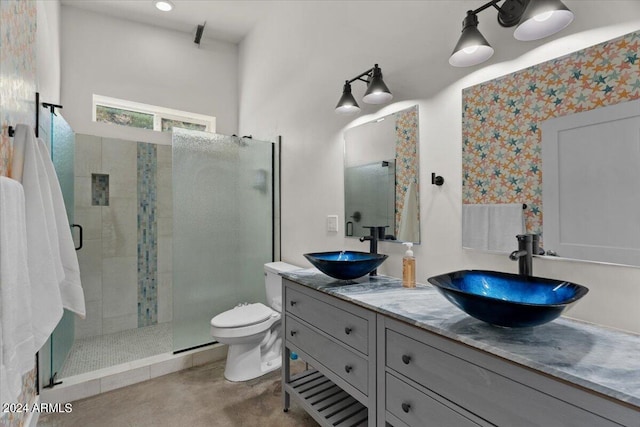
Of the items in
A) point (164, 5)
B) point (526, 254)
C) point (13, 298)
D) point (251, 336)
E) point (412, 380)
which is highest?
point (164, 5)

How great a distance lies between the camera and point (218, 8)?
297 cm

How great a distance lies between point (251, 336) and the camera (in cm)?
218

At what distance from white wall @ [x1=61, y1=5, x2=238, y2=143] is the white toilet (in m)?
2.07

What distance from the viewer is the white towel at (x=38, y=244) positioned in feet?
3.94

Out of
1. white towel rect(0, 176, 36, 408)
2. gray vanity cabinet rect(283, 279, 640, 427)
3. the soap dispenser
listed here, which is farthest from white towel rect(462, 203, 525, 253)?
white towel rect(0, 176, 36, 408)

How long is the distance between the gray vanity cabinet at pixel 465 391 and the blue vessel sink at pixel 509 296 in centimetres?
12

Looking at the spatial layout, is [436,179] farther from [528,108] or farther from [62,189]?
[62,189]

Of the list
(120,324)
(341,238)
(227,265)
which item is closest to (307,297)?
(341,238)

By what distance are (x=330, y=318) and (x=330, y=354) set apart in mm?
172

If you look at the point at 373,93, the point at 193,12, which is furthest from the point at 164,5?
the point at 373,93

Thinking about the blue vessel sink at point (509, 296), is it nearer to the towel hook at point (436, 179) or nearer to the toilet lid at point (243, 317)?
the towel hook at point (436, 179)

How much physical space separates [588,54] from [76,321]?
390cm

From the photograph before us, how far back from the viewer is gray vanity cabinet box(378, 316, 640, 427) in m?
0.72

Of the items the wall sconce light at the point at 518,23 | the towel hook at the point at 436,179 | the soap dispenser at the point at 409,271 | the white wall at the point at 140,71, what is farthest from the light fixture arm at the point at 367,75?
the white wall at the point at 140,71
